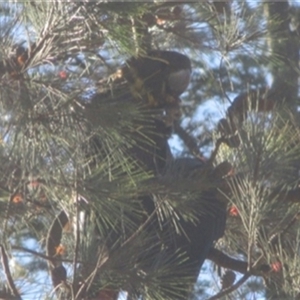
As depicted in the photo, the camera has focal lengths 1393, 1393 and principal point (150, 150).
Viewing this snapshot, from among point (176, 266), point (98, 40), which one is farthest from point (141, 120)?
point (176, 266)

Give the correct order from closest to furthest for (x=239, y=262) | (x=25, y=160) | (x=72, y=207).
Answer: (x=25, y=160)
(x=72, y=207)
(x=239, y=262)

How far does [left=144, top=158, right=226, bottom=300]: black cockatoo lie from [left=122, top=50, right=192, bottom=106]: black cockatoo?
0.50ft

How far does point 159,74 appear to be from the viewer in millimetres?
3098

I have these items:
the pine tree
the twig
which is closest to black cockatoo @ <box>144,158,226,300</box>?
the pine tree

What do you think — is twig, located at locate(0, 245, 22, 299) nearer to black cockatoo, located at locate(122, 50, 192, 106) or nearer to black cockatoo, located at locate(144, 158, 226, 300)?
black cockatoo, located at locate(144, 158, 226, 300)

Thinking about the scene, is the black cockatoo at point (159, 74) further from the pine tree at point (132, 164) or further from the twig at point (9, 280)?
the twig at point (9, 280)

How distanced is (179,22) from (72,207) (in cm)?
78

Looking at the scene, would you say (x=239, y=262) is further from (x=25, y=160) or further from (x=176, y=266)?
(x=25, y=160)

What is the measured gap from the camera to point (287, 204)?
296 cm

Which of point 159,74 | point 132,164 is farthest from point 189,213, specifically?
point 159,74

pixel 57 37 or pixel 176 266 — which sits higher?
pixel 57 37

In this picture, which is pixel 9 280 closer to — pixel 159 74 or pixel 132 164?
pixel 132 164

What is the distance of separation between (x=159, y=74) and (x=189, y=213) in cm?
34

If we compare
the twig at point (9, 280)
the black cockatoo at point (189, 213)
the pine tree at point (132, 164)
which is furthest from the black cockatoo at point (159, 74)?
the twig at point (9, 280)
